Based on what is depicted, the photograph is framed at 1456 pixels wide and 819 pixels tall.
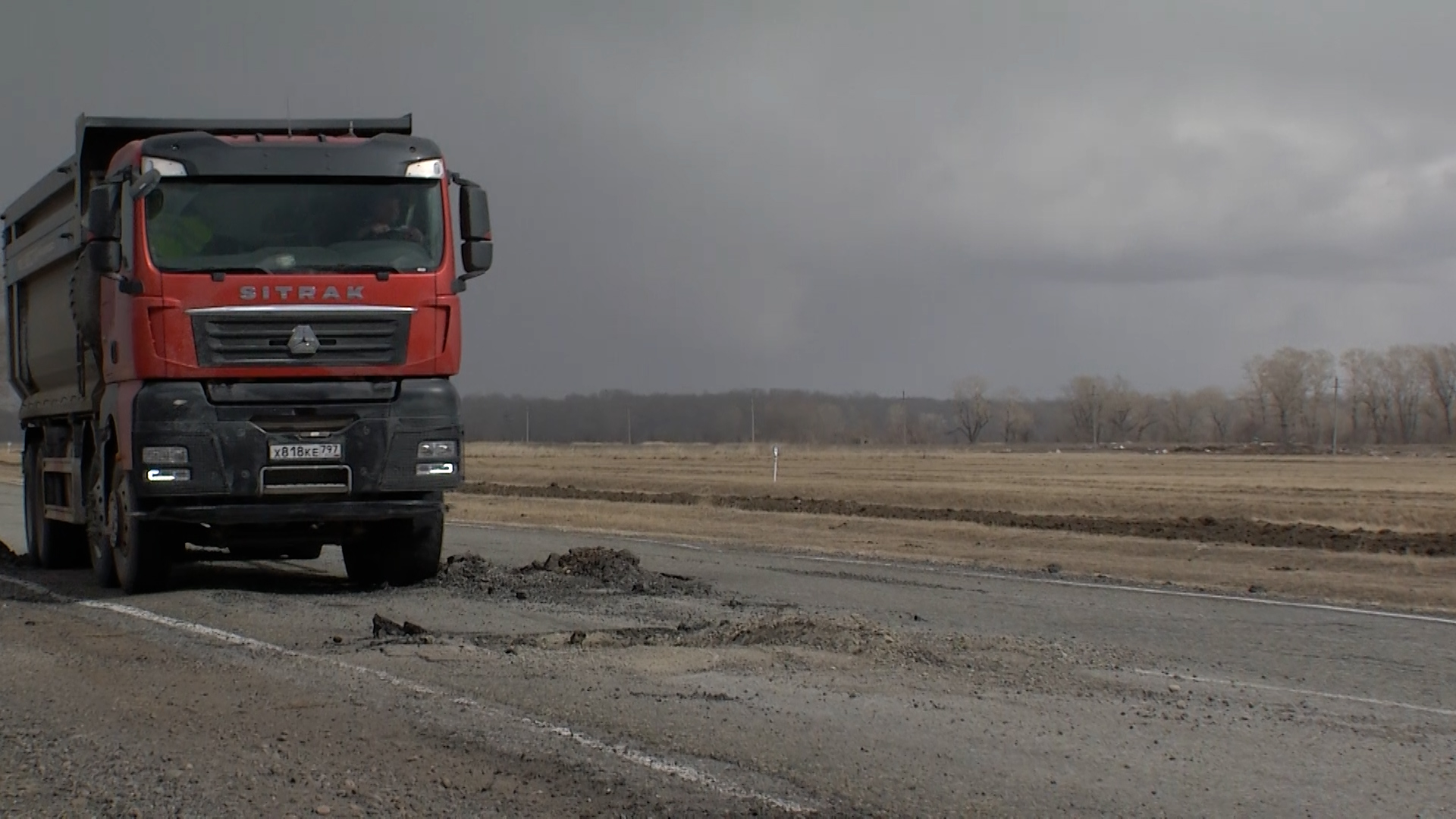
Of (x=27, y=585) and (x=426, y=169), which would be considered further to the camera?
(x=27, y=585)

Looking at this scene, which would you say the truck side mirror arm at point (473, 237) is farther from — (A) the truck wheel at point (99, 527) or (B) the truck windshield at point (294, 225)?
(A) the truck wheel at point (99, 527)

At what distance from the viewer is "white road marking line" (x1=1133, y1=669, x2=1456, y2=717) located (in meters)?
8.05

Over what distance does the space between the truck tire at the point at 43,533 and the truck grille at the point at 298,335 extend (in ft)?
17.2

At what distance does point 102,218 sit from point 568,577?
5.46 meters

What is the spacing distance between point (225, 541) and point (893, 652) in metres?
6.22

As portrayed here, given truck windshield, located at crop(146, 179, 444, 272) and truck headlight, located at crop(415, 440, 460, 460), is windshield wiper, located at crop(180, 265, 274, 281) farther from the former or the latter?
truck headlight, located at crop(415, 440, 460, 460)

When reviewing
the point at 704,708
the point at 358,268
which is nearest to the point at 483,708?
the point at 704,708

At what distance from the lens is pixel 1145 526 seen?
26.0m

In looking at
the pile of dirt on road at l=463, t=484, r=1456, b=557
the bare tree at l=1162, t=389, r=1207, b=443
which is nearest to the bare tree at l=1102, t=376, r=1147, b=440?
the bare tree at l=1162, t=389, r=1207, b=443

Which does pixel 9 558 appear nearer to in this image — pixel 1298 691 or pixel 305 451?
pixel 305 451

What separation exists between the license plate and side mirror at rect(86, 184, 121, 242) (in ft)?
7.20

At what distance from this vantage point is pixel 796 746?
648cm

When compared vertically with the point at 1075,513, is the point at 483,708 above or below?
above

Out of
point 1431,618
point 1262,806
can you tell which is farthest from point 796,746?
point 1431,618
